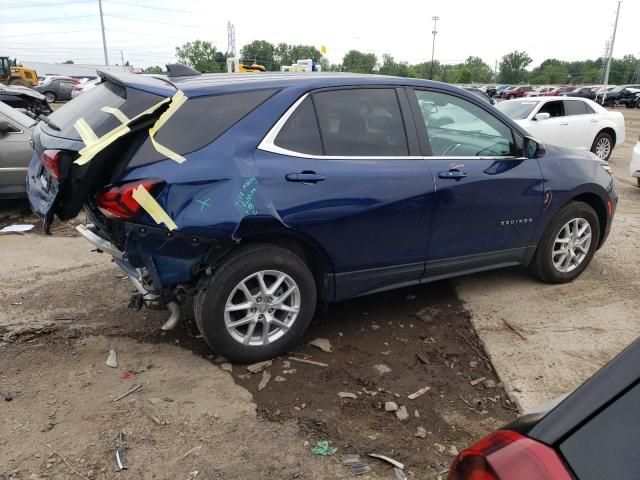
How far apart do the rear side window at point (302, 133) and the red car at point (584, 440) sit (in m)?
2.48

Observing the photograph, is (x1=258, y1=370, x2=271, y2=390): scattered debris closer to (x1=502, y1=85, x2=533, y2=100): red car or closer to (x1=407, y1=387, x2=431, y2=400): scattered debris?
(x1=407, y1=387, x2=431, y2=400): scattered debris

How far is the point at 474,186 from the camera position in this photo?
4082mm

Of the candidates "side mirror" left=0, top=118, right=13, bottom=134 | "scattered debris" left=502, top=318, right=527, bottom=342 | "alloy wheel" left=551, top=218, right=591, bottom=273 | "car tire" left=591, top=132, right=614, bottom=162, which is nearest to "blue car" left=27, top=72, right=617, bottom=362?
"scattered debris" left=502, top=318, right=527, bottom=342

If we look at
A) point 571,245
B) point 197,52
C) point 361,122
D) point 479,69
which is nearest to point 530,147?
point 571,245

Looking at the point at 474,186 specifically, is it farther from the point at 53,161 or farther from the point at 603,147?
the point at 603,147

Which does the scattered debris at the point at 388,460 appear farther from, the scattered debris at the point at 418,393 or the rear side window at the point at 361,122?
the rear side window at the point at 361,122

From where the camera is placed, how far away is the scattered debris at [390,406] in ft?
10.5

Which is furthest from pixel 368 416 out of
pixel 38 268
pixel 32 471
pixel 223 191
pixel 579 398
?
pixel 38 268

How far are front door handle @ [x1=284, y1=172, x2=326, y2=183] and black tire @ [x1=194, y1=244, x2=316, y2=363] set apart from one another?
448mm

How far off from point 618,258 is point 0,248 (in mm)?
6593

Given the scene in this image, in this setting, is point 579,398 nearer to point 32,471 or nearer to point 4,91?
point 32,471

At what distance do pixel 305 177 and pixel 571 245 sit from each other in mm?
2838

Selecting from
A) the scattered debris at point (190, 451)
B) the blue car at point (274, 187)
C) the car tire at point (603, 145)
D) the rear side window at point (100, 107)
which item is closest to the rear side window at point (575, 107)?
the car tire at point (603, 145)

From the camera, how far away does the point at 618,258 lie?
579cm
